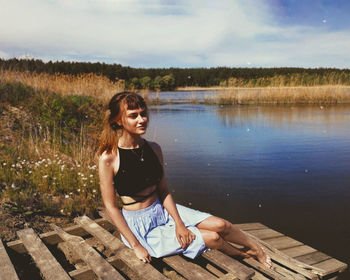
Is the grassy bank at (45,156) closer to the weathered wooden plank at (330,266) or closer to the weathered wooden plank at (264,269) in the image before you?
the weathered wooden plank at (264,269)

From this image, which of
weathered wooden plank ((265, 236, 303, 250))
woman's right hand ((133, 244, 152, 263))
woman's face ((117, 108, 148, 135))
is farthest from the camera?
weathered wooden plank ((265, 236, 303, 250))

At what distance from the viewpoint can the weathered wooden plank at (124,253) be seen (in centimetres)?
212

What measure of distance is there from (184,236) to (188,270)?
0.80 ft

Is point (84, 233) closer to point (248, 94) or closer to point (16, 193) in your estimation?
point (16, 193)

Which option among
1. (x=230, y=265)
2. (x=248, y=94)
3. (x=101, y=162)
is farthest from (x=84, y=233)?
(x=248, y=94)

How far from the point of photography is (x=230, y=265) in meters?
2.29

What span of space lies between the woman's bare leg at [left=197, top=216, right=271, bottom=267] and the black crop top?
22.5 inches

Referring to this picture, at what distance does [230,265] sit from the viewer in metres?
2.29

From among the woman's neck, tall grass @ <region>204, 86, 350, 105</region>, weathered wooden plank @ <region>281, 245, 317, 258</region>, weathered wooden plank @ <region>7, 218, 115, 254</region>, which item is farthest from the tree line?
weathered wooden plank @ <region>281, 245, 317, 258</region>

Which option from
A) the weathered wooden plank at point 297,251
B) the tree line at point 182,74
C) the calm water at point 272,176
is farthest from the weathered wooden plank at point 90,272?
the tree line at point 182,74

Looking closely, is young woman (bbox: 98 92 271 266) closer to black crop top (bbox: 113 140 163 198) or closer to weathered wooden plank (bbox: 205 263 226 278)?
black crop top (bbox: 113 140 163 198)

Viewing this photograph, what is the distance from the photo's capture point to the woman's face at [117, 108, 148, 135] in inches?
92.4

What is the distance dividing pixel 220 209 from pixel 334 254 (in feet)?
5.56

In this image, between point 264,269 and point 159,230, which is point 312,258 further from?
point 159,230
